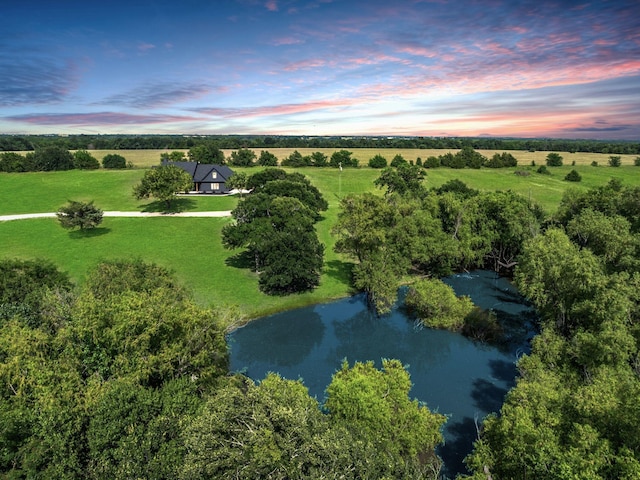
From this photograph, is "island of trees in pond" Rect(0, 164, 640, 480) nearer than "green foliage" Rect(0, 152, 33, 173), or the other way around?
"island of trees in pond" Rect(0, 164, 640, 480)

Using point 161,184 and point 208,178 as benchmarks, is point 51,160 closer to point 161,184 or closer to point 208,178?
point 208,178

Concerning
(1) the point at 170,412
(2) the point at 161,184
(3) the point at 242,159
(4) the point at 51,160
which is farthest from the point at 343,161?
(1) the point at 170,412

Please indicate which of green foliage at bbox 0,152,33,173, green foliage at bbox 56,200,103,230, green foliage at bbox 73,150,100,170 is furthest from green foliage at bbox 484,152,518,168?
green foliage at bbox 0,152,33,173

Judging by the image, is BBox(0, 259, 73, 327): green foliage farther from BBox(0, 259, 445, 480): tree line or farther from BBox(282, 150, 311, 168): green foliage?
BBox(282, 150, 311, 168): green foliage

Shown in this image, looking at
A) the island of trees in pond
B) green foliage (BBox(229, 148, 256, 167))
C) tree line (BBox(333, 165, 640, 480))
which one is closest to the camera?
the island of trees in pond

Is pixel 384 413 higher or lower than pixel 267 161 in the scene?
lower
